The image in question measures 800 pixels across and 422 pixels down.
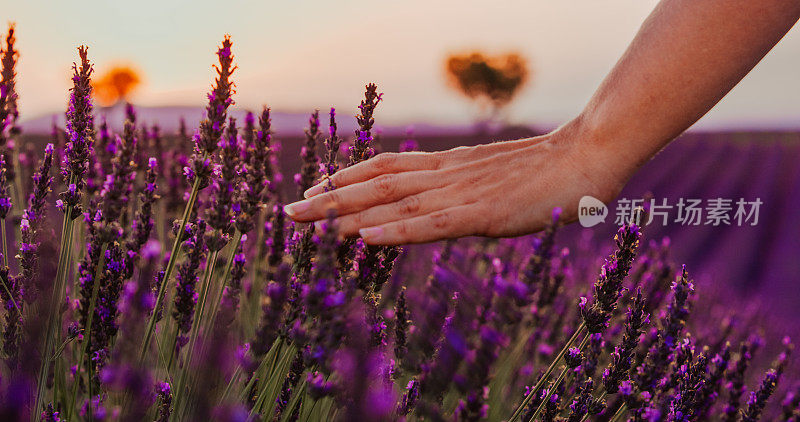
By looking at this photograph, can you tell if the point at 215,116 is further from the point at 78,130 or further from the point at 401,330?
the point at 401,330

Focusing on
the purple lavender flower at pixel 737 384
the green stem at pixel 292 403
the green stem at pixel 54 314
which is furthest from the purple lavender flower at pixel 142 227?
the purple lavender flower at pixel 737 384

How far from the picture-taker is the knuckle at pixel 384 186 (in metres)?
1.64

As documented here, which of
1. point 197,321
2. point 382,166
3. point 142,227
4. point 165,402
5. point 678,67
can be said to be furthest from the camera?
point 382,166

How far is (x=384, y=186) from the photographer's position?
165 centimetres

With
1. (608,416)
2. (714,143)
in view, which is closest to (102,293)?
(608,416)

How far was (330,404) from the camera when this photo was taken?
4.90 feet

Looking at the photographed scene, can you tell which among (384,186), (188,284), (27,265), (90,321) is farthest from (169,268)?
(384,186)

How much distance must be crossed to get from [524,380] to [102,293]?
1.61 m

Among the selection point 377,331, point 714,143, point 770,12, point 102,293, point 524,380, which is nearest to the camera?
point 102,293

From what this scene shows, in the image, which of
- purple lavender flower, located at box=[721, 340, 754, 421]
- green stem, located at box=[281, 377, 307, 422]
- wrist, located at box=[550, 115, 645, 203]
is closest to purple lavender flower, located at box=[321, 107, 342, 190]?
green stem, located at box=[281, 377, 307, 422]

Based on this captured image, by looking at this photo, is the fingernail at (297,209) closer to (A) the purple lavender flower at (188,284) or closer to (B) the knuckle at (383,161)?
(A) the purple lavender flower at (188,284)

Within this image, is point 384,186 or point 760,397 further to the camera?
point 384,186

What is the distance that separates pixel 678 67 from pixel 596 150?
0.28m

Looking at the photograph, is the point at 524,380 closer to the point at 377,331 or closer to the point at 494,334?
the point at 377,331
